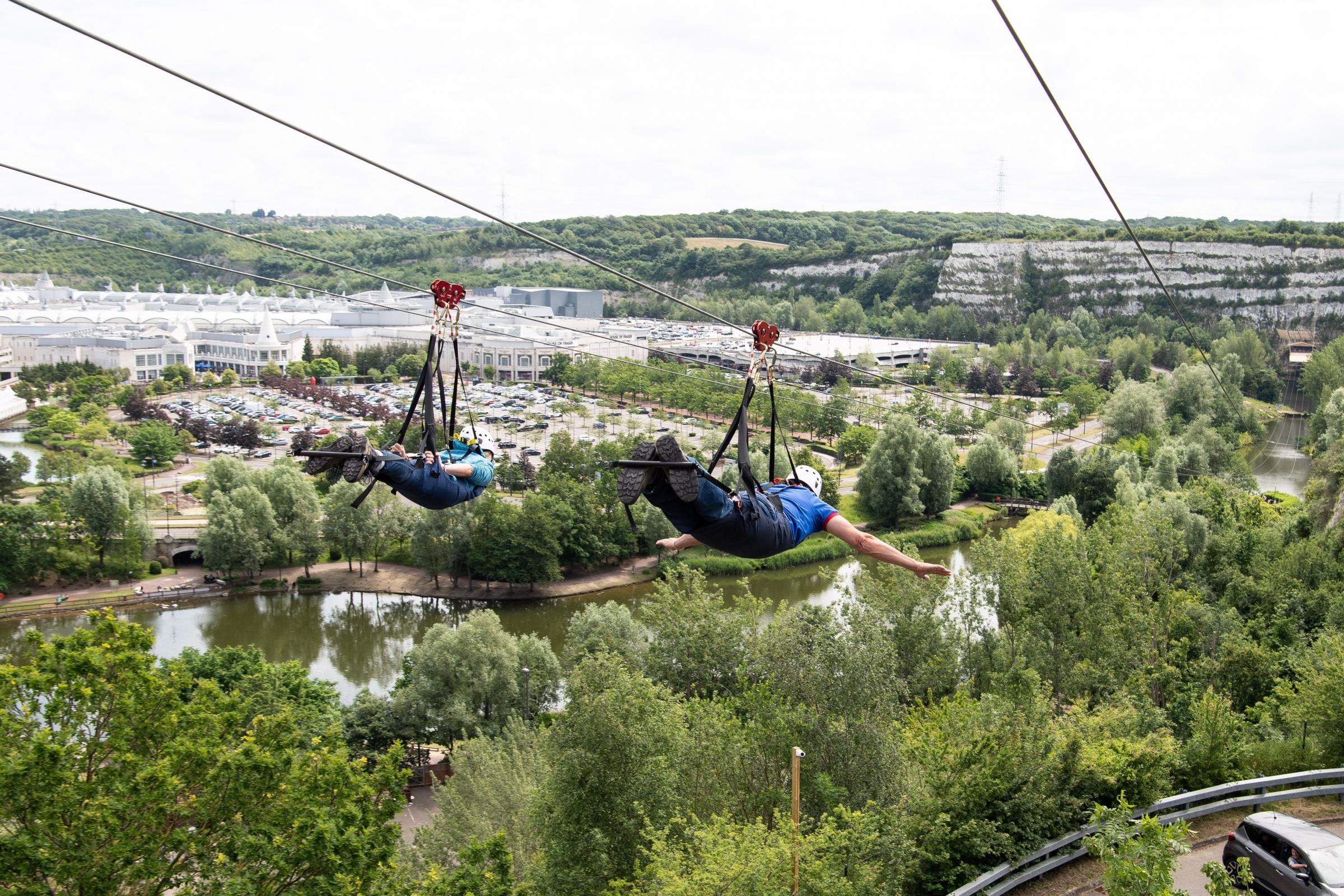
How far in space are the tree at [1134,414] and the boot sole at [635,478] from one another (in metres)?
46.6

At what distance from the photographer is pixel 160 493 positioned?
39000 mm

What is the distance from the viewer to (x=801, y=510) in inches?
236

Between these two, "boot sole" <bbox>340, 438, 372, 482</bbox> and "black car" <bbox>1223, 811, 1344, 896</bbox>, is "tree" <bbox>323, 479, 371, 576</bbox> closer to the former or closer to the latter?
"boot sole" <bbox>340, 438, 372, 482</bbox>

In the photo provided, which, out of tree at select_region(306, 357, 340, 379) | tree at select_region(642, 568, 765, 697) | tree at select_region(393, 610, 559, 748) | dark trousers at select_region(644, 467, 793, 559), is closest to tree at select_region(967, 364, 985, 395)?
tree at select_region(306, 357, 340, 379)

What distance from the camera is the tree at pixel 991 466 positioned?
4075 centimetres

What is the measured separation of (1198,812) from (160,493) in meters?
38.8

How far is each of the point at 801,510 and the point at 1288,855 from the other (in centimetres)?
531

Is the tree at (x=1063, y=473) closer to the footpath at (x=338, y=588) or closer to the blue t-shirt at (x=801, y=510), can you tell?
the footpath at (x=338, y=588)

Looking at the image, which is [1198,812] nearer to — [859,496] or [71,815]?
[71,815]

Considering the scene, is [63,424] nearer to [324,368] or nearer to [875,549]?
[324,368]

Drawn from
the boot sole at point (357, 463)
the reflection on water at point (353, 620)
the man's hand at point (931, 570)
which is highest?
the boot sole at point (357, 463)

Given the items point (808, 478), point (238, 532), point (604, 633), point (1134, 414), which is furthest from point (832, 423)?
point (808, 478)

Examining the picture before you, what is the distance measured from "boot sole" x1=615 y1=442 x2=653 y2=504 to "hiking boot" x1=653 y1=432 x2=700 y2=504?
45 mm

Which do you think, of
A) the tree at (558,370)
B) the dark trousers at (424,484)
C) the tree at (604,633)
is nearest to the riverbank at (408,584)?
the tree at (604,633)
